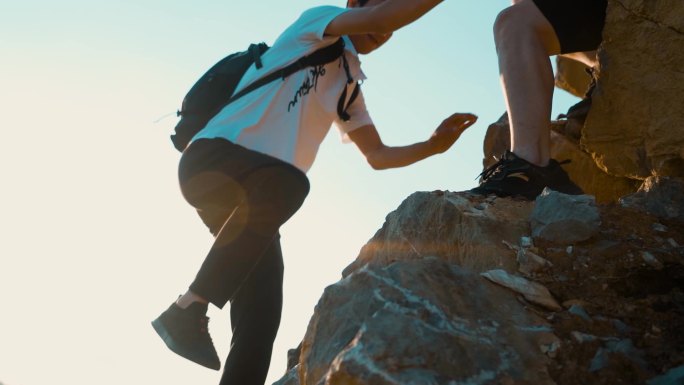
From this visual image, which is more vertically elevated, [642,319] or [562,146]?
[562,146]

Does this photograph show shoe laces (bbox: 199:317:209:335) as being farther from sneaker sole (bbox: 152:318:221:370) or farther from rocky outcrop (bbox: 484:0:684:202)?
rocky outcrop (bbox: 484:0:684:202)

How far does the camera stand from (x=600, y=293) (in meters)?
3.14

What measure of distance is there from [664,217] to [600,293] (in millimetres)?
813

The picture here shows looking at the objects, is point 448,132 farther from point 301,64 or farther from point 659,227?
point 659,227

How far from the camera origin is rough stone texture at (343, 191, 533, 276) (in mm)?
3656

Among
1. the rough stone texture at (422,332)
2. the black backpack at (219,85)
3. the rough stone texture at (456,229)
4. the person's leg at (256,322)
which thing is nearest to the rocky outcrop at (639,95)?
the rough stone texture at (456,229)

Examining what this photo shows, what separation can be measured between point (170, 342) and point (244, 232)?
0.55 meters

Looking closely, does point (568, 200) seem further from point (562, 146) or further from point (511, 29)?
point (562, 146)


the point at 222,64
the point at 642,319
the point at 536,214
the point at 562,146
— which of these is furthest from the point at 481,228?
the point at 562,146

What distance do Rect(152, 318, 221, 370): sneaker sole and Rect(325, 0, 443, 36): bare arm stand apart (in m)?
1.63

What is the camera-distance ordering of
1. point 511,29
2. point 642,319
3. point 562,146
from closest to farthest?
point 642,319, point 511,29, point 562,146

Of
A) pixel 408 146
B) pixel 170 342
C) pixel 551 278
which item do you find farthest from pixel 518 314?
pixel 408 146

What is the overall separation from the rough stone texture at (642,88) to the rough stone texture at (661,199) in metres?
0.49

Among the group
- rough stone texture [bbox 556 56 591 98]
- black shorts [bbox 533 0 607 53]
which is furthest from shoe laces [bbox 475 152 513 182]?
rough stone texture [bbox 556 56 591 98]
